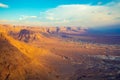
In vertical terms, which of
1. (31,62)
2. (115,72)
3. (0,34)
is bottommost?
(115,72)

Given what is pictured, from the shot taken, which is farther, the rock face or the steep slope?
the steep slope

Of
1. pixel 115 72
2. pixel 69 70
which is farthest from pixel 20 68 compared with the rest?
pixel 115 72

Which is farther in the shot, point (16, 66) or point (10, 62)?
point (10, 62)

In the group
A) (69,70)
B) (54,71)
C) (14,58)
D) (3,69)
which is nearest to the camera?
(3,69)

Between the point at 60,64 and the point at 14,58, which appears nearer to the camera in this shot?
the point at 14,58

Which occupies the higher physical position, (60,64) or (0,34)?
(0,34)

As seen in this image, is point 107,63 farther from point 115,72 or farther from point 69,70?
point 69,70

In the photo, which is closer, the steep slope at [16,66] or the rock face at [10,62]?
the rock face at [10,62]

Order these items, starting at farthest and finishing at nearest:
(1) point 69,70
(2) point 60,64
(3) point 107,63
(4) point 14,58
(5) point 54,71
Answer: (3) point 107,63
(2) point 60,64
(1) point 69,70
(5) point 54,71
(4) point 14,58

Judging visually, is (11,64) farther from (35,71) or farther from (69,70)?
(69,70)

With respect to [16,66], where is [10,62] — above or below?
above
